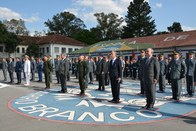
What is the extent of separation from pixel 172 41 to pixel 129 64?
17.8m

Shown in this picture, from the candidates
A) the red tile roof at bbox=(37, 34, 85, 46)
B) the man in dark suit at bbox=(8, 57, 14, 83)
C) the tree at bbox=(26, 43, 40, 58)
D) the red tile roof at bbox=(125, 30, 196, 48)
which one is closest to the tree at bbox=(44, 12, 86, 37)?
the red tile roof at bbox=(37, 34, 85, 46)

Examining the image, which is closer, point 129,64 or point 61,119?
point 61,119

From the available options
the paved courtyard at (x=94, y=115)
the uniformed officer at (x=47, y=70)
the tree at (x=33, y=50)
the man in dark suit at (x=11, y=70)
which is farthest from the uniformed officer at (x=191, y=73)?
the tree at (x=33, y=50)

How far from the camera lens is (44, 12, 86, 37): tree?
99.4m

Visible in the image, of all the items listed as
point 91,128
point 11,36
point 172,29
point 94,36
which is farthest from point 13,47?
point 91,128

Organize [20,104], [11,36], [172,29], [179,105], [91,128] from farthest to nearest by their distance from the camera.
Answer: [172,29], [11,36], [20,104], [179,105], [91,128]

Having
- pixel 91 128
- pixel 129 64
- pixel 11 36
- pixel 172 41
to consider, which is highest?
pixel 11 36

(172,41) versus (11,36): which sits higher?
(11,36)

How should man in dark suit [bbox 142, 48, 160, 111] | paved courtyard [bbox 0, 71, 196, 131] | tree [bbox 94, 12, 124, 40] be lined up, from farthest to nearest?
tree [bbox 94, 12, 124, 40]
man in dark suit [bbox 142, 48, 160, 111]
paved courtyard [bbox 0, 71, 196, 131]

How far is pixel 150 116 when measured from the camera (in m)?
7.96

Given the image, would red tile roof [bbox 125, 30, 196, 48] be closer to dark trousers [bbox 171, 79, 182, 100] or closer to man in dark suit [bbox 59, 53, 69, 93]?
man in dark suit [bbox 59, 53, 69, 93]

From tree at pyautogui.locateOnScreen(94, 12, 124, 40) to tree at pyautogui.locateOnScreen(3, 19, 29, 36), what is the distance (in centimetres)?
2559

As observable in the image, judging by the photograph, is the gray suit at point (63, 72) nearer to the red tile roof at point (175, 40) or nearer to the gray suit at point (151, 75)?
the gray suit at point (151, 75)

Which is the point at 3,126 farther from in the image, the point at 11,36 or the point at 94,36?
the point at 94,36
